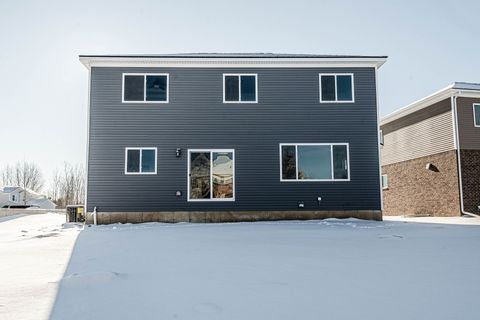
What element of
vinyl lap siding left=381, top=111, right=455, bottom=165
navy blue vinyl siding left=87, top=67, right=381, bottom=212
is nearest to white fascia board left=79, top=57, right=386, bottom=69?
navy blue vinyl siding left=87, top=67, right=381, bottom=212

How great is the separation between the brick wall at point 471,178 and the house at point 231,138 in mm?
4795

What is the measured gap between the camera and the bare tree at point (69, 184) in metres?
45.2

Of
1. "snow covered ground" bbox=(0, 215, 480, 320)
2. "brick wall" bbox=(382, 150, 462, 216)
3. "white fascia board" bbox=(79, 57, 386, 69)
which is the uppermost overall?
"white fascia board" bbox=(79, 57, 386, 69)

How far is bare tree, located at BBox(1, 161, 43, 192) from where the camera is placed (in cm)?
4966

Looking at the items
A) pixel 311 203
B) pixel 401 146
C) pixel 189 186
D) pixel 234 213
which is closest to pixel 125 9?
pixel 189 186

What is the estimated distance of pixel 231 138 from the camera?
38.6ft

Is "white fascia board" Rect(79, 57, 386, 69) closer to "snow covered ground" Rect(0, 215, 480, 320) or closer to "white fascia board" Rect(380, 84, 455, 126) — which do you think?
"white fascia board" Rect(380, 84, 455, 126)

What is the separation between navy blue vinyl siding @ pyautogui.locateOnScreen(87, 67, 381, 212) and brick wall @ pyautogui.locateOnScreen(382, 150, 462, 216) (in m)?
4.76

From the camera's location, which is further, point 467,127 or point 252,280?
point 467,127

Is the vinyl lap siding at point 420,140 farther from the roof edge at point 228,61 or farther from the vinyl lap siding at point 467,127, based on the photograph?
the roof edge at point 228,61

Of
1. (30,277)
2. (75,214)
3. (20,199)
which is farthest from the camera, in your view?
(20,199)

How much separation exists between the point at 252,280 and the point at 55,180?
50.4 m

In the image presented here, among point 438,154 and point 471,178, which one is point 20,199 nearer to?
point 438,154

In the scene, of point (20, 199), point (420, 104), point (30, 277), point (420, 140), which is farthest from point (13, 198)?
point (30, 277)
